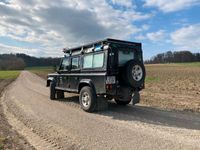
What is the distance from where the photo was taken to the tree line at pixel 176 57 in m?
104

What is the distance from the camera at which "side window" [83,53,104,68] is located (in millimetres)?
8594

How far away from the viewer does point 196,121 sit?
732 centimetres

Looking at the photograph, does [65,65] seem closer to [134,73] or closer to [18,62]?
[134,73]

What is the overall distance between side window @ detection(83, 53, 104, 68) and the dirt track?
1676 mm

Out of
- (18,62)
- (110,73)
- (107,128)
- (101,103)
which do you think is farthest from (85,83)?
(18,62)

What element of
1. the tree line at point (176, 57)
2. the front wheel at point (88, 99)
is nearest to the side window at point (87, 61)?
the front wheel at point (88, 99)

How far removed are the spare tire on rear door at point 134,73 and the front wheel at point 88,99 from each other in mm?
1258

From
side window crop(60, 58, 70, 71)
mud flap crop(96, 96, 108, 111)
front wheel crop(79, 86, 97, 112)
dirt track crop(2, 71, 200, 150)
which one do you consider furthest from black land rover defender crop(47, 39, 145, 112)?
side window crop(60, 58, 70, 71)

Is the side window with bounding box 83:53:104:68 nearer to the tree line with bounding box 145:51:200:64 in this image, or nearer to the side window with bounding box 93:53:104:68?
the side window with bounding box 93:53:104:68

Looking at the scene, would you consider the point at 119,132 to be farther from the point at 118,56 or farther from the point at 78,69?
the point at 78,69

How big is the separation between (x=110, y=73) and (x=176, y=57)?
108 metres

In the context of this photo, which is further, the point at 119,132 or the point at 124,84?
the point at 124,84

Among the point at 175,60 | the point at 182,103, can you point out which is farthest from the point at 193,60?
the point at 182,103

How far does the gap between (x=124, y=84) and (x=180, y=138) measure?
10.5ft
